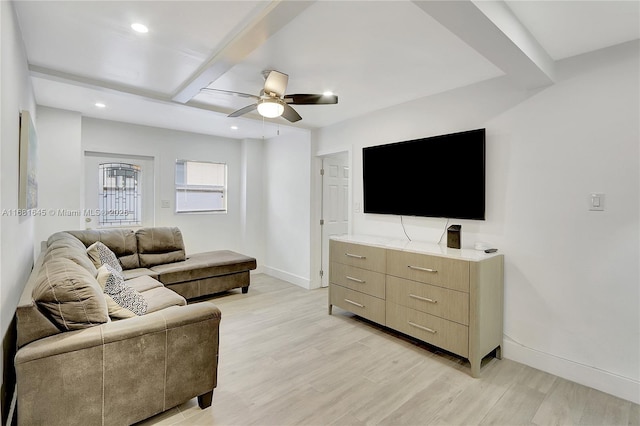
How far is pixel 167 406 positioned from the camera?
73.6 inches

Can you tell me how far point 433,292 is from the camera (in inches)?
108

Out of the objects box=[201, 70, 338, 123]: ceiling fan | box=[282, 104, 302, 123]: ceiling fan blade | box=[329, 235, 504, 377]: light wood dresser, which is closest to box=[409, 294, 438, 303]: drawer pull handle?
box=[329, 235, 504, 377]: light wood dresser

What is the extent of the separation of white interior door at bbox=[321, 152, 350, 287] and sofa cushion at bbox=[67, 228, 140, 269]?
104 inches

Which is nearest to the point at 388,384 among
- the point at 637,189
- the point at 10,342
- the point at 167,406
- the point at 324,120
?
the point at 167,406

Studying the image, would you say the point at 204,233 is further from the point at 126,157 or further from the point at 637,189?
the point at 637,189

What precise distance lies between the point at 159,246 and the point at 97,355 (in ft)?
9.46

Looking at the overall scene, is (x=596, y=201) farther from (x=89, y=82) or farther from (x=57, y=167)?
(x=57, y=167)

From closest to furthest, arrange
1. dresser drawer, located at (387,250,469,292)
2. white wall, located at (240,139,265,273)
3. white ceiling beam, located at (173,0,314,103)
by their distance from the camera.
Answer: white ceiling beam, located at (173,0,314,103) < dresser drawer, located at (387,250,469,292) < white wall, located at (240,139,265,273)

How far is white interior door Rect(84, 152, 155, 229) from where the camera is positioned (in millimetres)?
4426

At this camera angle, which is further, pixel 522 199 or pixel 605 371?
pixel 522 199

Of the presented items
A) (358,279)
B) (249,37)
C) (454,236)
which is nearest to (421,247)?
(454,236)

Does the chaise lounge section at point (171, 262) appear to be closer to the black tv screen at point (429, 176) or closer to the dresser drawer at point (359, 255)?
the dresser drawer at point (359, 255)

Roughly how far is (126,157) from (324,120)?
9.99 feet

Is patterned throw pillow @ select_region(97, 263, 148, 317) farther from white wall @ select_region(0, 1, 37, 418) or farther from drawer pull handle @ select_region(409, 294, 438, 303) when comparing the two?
drawer pull handle @ select_region(409, 294, 438, 303)
